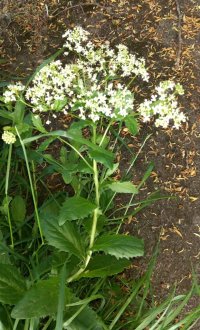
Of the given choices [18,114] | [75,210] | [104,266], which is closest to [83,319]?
[104,266]

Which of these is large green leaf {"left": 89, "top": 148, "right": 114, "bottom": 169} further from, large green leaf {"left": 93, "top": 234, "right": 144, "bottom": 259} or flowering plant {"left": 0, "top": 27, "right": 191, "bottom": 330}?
large green leaf {"left": 93, "top": 234, "right": 144, "bottom": 259}

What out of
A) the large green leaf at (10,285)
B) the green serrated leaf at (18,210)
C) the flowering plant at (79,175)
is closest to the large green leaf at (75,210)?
the flowering plant at (79,175)

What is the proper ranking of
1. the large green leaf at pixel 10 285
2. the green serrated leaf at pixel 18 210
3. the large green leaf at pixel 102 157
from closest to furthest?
1. the large green leaf at pixel 102 157
2. the large green leaf at pixel 10 285
3. the green serrated leaf at pixel 18 210

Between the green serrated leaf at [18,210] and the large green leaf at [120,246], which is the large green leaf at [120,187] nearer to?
the large green leaf at [120,246]

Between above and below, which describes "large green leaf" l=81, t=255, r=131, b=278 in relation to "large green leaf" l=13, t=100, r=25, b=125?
below

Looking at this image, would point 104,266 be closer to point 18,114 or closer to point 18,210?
point 18,210

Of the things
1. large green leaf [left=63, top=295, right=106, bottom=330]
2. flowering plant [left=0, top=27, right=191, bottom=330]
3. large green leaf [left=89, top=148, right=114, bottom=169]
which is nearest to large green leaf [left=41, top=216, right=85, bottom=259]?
flowering plant [left=0, top=27, right=191, bottom=330]
